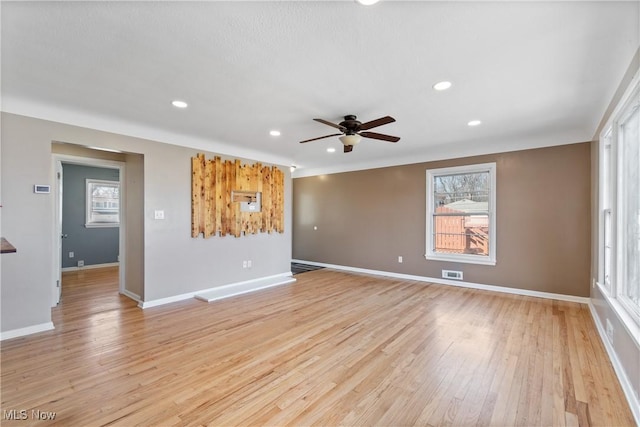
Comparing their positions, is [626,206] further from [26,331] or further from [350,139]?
[26,331]

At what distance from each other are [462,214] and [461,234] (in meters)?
0.38

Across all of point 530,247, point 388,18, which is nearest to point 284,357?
point 388,18

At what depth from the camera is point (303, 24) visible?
5.96 ft

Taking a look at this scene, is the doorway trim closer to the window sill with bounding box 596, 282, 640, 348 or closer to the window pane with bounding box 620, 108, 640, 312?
the window sill with bounding box 596, 282, 640, 348

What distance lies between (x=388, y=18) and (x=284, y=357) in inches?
109

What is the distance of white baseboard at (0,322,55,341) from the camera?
296cm

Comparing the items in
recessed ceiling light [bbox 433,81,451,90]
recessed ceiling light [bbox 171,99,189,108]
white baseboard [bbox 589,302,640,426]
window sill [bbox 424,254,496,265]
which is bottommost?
white baseboard [bbox 589,302,640,426]

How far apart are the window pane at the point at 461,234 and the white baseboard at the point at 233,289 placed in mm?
3031

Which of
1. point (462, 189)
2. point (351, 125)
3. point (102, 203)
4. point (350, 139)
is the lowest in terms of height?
point (102, 203)

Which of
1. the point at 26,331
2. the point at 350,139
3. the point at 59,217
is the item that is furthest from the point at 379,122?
the point at 59,217

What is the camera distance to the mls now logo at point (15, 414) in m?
1.81

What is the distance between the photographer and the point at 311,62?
2264 millimetres

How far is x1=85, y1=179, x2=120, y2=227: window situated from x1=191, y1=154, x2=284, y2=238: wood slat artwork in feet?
12.8

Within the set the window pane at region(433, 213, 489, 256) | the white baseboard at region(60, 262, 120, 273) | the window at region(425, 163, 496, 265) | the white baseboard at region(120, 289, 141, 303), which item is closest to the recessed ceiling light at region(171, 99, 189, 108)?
the white baseboard at region(120, 289, 141, 303)
